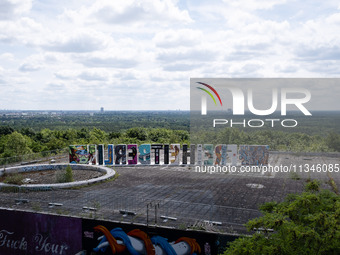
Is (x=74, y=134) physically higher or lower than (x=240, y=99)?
lower

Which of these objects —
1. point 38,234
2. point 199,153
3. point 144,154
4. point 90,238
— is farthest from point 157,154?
point 90,238

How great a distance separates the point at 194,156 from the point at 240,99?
28.1 feet

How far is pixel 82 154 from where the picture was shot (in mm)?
38594

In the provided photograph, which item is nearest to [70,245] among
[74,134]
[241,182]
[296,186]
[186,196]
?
[186,196]

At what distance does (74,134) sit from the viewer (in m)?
80.6

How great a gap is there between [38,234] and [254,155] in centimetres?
2432

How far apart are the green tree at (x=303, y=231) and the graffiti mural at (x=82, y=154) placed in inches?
1092

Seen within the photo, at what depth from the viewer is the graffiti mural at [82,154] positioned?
38469 mm

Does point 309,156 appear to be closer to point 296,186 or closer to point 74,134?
point 296,186

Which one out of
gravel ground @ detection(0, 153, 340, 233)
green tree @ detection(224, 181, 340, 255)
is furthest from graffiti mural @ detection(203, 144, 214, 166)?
green tree @ detection(224, 181, 340, 255)

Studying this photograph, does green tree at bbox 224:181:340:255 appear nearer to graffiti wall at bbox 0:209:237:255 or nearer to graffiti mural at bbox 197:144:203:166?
graffiti wall at bbox 0:209:237:255

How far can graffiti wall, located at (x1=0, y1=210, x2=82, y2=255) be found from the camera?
2161cm

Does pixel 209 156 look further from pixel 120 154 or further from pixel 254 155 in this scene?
pixel 120 154

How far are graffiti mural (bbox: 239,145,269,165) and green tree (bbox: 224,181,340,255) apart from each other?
24173mm
